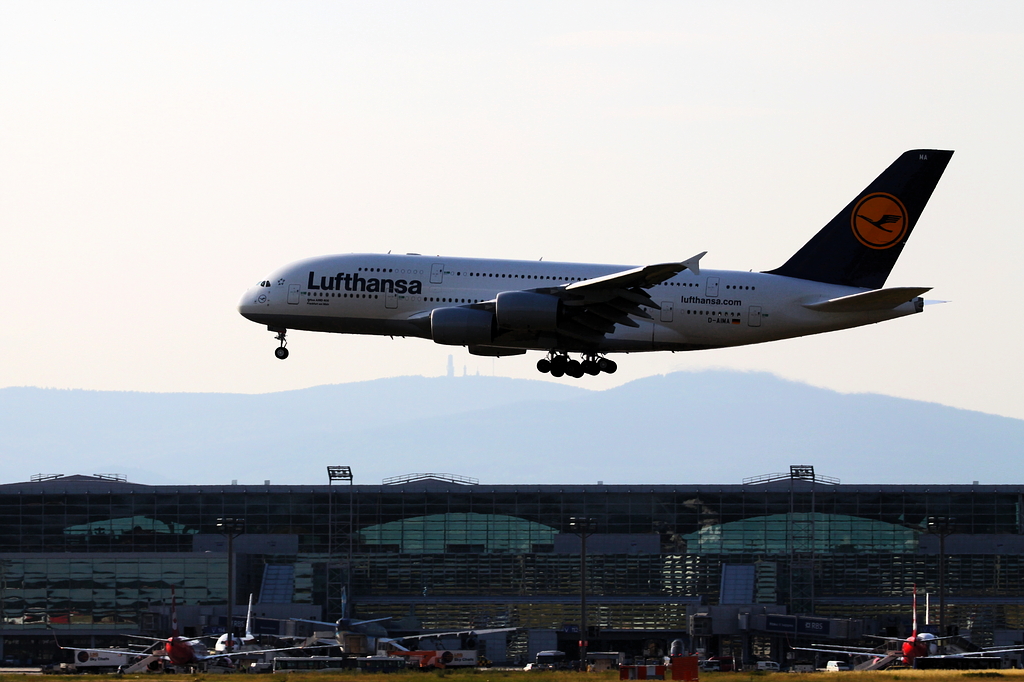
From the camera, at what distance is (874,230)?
225ft

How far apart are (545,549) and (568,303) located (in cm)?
4254

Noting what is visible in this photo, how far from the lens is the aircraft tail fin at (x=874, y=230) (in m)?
67.7

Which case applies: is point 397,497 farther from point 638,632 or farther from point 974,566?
point 974,566

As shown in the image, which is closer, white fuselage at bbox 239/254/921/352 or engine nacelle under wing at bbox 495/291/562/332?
engine nacelle under wing at bbox 495/291/562/332

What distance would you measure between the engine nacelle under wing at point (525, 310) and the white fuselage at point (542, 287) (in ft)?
5.76

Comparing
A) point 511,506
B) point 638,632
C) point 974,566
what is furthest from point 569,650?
point 974,566

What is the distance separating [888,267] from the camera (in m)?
68.3

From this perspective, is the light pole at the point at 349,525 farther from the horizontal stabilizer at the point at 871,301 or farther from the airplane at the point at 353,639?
the horizontal stabilizer at the point at 871,301

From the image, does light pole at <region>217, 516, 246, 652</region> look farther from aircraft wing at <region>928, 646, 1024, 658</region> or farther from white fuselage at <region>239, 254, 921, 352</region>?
aircraft wing at <region>928, 646, 1024, 658</region>

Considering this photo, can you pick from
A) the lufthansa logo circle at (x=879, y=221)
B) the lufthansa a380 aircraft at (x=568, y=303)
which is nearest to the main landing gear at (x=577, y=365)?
the lufthansa a380 aircraft at (x=568, y=303)

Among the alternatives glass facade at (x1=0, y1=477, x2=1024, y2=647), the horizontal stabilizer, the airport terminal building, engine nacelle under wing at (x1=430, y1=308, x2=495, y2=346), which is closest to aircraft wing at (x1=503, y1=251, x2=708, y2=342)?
engine nacelle under wing at (x1=430, y1=308, x2=495, y2=346)

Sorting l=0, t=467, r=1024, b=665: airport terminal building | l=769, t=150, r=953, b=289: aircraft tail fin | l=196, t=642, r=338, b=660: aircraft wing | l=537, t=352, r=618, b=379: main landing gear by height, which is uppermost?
l=769, t=150, r=953, b=289: aircraft tail fin

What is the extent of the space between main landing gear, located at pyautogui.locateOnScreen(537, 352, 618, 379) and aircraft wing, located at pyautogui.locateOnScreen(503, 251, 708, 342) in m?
2.23

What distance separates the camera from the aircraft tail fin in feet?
222
